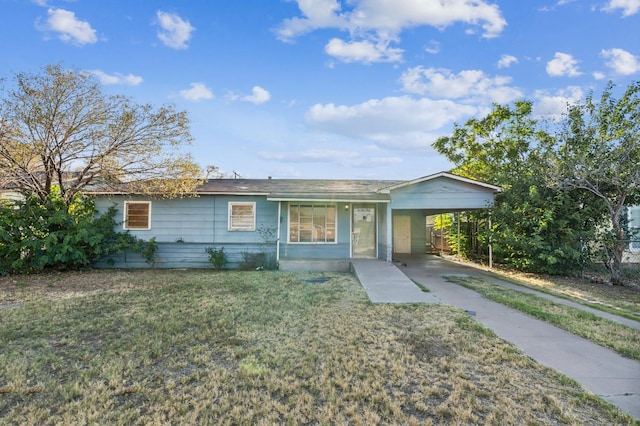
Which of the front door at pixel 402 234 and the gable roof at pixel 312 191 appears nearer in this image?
the gable roof at pixel 312 191

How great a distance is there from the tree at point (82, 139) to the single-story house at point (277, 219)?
97 centimetres

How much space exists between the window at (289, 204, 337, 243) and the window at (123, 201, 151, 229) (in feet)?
17.2

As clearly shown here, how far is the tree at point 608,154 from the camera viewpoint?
8820mm

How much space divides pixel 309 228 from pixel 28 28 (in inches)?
417

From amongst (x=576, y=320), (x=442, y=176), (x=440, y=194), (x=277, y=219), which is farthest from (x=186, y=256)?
(x=576, y=320)

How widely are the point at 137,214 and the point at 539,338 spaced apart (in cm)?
1235

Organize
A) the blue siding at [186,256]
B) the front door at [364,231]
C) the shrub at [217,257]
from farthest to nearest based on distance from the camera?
the front door at [364,231] < the blue siding at [186,256] < the shrub at [217,257]

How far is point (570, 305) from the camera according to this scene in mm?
6453

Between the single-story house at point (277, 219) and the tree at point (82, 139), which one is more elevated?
the tree at point (82, 139)

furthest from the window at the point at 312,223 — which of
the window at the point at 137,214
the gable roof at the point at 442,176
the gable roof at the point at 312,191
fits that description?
the window at the point at 137,214

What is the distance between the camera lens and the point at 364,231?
1237 centimetres

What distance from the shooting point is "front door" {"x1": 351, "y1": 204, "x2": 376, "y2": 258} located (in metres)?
12.2

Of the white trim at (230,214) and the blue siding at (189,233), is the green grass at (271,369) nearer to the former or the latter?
the blue siding at (189,233)

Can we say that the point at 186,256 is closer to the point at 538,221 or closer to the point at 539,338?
the point at 539,338
